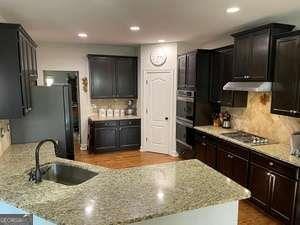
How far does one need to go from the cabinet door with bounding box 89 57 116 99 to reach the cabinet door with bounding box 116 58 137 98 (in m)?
0.15

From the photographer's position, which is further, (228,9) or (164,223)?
(228,9)

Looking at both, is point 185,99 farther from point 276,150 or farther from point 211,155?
point 276,150

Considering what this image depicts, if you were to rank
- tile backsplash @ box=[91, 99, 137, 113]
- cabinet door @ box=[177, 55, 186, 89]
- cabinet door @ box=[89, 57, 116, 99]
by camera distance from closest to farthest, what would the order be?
cabinet door @ box=[177, 55, 186, 89], cabinet door @ box=[89, 57, 116, 99], tile backsplash @ box=[91, 99, 137, 113]

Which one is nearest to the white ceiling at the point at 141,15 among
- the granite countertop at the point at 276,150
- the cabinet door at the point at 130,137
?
the granite countertop at the point at 276,150

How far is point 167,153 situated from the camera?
5.88 m

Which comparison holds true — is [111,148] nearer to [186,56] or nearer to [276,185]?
[186,56]

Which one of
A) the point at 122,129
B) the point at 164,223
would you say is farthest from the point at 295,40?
the point at 122,129

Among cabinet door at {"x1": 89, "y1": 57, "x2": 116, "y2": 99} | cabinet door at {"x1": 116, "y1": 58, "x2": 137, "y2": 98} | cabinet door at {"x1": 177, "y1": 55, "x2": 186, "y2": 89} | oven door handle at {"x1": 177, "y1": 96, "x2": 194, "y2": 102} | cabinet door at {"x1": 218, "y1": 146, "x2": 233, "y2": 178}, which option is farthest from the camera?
cabinet door at {"x1": 116, "y1": 58, "x2": 137, "y2": 98}

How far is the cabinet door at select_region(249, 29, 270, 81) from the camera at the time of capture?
3.33m

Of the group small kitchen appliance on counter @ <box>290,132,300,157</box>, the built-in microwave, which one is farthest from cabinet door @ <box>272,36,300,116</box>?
the built-in microwave

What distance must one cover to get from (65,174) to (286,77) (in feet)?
9.82

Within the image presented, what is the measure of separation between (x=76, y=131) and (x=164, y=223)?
561 cm

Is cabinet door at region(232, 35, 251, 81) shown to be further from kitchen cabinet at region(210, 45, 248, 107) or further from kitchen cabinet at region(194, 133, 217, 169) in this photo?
kitchen cabinet at region(194, 133, 217, 169)

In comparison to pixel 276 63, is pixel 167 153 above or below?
below
